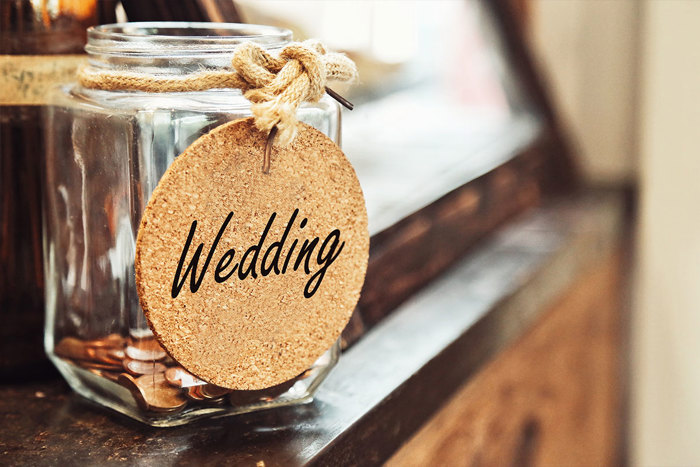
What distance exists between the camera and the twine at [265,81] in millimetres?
369

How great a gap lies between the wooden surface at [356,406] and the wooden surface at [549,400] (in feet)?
0.14

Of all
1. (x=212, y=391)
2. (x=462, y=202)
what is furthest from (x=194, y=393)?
(x=462, y=202)

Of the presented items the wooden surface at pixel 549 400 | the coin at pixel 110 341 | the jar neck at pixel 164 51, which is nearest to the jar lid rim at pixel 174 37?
the jar neck at pixel 164 51

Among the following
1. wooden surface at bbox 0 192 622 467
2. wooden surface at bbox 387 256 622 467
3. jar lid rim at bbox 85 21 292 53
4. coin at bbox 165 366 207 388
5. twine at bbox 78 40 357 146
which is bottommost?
wooden surface at bbox 387 256 622 467

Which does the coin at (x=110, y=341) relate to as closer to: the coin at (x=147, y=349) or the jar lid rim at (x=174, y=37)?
the coin at (x=147, y=349)

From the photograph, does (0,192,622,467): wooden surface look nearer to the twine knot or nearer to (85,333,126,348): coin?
(85,333,126,348): coin

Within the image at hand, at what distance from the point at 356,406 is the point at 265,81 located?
21cm

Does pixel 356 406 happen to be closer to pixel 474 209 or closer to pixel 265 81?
pixel 265 81

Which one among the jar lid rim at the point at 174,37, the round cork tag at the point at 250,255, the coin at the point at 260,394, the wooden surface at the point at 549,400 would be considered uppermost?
the jar lid rim at the point at 174,37

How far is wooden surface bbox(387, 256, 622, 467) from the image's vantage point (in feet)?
→ 2.25

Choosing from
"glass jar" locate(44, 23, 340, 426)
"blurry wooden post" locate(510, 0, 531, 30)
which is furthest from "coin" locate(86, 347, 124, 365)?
"blurry wooden post" locate(510, 0, 531, 30)

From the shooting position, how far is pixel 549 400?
1009 mm

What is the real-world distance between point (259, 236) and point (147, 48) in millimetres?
117

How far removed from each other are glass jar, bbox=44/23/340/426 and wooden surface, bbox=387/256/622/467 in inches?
7.7
